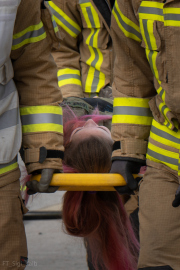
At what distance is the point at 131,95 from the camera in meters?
2.84

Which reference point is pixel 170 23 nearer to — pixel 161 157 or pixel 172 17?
pixel 172 17

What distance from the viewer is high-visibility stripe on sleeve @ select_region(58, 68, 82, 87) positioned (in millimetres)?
4232

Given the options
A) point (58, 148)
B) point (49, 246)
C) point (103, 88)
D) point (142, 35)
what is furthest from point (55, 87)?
point (49, 246)

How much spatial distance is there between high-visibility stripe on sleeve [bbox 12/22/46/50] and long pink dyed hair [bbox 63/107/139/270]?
72cm

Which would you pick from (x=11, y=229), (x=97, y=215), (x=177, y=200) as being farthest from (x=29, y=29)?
(x=97, y=215)

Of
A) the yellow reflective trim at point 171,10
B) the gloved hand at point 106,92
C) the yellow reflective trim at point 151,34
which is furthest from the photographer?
the gloved hand at point 106,92

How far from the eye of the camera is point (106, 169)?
3.23m

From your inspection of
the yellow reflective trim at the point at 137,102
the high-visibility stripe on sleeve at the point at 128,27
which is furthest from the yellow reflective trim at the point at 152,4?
the yellow reflective trim at the point at 137,102

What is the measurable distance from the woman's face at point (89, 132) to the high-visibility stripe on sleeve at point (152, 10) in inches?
35.7

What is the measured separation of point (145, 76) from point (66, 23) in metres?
1.59

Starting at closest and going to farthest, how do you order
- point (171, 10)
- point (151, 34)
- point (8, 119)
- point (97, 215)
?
point (171, 10) → point (151, 34) → point (8, 119) → point (97, 215)

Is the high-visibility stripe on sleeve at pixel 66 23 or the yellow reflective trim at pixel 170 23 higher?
the yellow reflective trim at pixel 170 23

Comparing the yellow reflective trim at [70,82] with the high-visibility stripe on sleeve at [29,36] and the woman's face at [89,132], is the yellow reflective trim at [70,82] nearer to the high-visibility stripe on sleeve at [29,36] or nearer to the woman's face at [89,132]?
the woman's face at [89,132]

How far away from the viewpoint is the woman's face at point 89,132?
3277 mm
